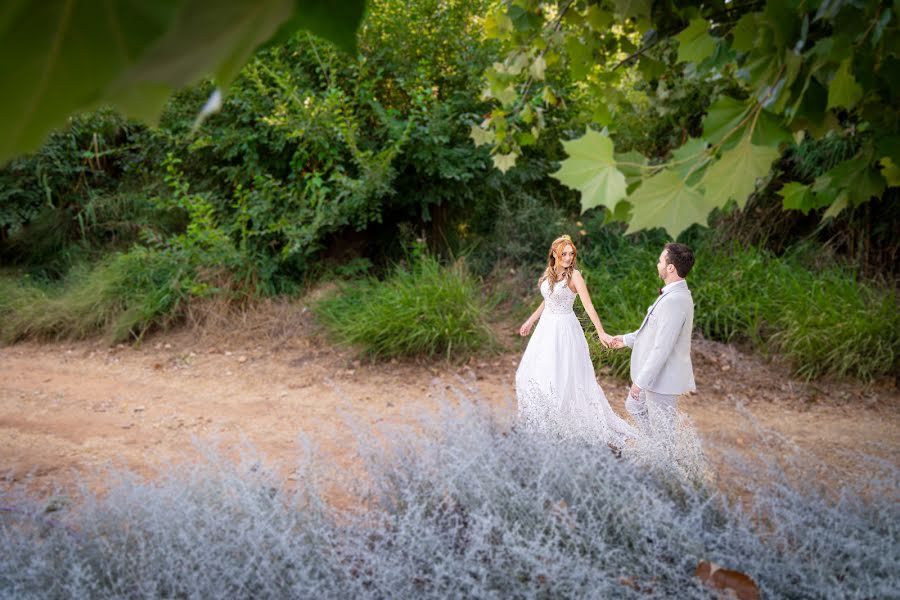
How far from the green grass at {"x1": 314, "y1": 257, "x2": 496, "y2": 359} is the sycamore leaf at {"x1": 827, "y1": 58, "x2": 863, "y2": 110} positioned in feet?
15.8

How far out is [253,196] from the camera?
7.25 m

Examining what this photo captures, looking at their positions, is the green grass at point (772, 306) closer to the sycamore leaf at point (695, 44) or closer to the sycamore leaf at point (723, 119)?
the sycamore leaf at point (695, 44)

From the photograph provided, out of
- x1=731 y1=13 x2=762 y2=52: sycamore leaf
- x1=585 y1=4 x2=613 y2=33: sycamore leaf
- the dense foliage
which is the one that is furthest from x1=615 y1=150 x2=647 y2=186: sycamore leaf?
x1=585 y1=4 x2=613 y2=33: sycamore leaf

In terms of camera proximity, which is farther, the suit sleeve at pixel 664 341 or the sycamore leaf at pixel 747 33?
the suit sleeve at pixel 664 341

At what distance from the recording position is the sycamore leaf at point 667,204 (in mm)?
1002

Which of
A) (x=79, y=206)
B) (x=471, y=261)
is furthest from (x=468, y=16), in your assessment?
(x=79, y=206)

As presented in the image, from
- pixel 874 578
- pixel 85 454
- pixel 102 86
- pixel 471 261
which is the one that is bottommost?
pixel 85 454

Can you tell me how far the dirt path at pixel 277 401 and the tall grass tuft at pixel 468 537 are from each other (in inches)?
40.3

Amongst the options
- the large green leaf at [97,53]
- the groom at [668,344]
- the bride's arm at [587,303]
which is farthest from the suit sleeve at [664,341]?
the large green leaf at [97,53]

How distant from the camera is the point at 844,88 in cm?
122

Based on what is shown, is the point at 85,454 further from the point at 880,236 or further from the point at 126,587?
the point at 880,236

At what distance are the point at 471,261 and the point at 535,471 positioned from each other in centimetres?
476

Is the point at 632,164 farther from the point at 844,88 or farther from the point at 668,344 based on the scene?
the point at 668,344

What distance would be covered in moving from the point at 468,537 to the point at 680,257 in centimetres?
173
